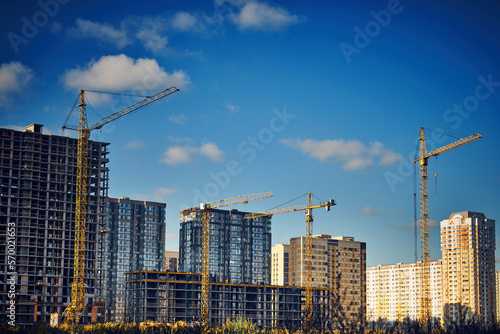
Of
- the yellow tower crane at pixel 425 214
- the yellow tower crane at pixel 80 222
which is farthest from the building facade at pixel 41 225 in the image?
the yellow tower crane at pixel 425 214

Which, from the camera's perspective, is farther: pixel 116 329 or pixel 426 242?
pixel 426 242

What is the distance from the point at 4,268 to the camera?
172875 mm

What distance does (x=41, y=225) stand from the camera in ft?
599

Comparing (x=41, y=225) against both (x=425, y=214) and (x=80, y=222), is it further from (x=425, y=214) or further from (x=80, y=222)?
(x=425, y=214)

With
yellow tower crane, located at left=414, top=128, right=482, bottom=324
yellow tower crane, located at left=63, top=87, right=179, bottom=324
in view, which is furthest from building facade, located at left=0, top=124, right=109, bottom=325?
yellow tower crane, located at left=414, top=128, right=482, bottom=324

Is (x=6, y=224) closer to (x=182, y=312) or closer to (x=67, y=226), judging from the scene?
(x=67, y=226)

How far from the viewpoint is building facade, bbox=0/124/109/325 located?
174288 millimetres

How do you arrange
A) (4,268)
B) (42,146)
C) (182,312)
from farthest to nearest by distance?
(182,312) < (42,146) < (4,268)

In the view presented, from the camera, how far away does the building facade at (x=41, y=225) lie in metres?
174

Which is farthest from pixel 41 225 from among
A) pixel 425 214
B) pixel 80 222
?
pixel 425 214

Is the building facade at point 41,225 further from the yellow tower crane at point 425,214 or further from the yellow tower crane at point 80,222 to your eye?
the yellow tower crane at point 425,214

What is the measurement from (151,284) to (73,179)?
117ft

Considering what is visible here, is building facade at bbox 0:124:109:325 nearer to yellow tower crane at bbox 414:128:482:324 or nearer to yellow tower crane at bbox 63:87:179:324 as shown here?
yellow tower crane at bbox 63:87:179:324

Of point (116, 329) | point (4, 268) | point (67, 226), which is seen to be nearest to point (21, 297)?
point (4, 268)
